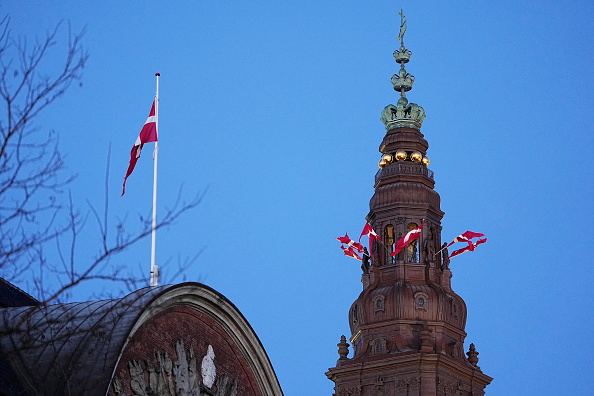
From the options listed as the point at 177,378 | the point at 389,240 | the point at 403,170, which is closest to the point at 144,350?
the point at 177,378

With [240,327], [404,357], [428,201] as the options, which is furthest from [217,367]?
[428,201]

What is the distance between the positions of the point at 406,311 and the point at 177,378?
55.6 m

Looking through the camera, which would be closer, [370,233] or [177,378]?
[177,378]

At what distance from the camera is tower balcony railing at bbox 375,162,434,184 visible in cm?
9656

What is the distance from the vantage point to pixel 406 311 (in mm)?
91938

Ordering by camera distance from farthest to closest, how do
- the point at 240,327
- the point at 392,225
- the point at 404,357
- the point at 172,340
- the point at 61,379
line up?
the point at 392,225, the point at 404,357, the point at 240,327, the point at 172,340, the point at 61,379

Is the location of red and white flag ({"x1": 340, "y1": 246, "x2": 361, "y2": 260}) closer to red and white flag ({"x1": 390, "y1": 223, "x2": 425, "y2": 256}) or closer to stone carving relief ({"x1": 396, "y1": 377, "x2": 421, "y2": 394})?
red and white flag ({"x1": 390, "y1": 223, "x2": 425, "y2": 256})

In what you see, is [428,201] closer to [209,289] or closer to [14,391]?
[209,289]

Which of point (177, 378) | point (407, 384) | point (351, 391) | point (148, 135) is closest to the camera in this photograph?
point (177, 378)

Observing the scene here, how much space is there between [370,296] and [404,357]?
612cm

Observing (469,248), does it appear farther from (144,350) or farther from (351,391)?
(144,350)

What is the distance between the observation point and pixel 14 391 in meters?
33.6

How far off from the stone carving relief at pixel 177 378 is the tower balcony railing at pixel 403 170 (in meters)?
57.2

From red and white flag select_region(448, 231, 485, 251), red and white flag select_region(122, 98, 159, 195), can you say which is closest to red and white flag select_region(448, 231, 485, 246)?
red and white flag select_region(448, 231, 485, 251)
